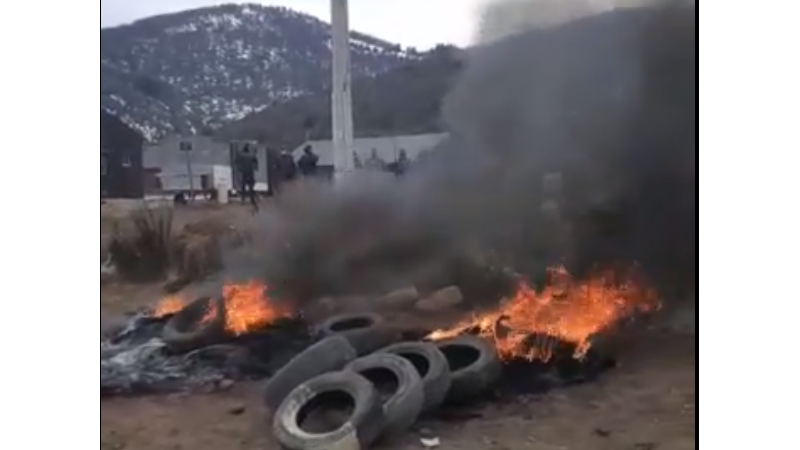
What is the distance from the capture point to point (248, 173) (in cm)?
248

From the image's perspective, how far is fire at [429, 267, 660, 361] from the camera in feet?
8.14

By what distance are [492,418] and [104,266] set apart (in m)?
1.10

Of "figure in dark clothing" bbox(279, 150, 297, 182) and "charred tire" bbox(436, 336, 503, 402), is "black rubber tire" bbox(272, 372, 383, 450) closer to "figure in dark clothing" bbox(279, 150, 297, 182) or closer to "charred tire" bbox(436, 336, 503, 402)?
"charred tire" bbox(436, 336, 503, 402)

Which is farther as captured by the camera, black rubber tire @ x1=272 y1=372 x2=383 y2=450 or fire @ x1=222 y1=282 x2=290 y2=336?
fire @ x1=222 y1=282 x2=290 y2=336

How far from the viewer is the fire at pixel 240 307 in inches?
97.6

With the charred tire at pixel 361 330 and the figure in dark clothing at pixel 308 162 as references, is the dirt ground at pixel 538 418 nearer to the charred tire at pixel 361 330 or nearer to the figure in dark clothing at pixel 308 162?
the charred tire at pixel 361 330

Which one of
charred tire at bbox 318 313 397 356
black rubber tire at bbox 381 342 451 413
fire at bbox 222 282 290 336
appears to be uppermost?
fire at bbox 222 282 290 336

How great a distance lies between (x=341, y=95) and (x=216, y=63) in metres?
0.35

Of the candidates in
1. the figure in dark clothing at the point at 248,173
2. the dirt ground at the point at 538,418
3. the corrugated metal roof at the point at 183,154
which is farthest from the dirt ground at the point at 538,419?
the corrugated metal roof at the point at 183,154

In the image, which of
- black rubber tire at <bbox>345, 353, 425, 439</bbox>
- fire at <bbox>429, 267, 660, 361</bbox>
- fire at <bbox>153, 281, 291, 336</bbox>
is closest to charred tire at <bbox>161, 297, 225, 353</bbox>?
fire at <bbox>153, 281, 291, 336</bbox>

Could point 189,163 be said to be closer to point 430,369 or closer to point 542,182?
point 430,369

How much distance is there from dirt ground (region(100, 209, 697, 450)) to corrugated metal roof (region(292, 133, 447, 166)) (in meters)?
0.27

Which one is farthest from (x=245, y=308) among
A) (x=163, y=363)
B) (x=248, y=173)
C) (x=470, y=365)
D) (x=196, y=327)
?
(x=470, y=365)
